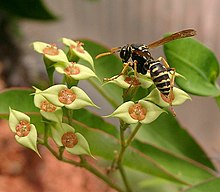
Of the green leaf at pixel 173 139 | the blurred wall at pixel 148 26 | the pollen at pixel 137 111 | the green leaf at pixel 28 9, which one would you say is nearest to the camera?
the pollen at pixel 137 111

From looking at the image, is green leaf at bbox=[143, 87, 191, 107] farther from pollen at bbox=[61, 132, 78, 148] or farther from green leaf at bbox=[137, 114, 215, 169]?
green leaf at bbox=[137, 114, 215, 169]

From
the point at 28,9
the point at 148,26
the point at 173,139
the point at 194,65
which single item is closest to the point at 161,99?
the point at 194,65

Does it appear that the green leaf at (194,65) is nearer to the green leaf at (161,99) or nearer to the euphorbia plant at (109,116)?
the euphorbia plant at (109,116)

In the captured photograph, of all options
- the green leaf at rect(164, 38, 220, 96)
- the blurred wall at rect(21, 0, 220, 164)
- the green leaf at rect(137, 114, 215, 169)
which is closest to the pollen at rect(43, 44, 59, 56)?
the green leaf at rect(164, 38, 220, 96)

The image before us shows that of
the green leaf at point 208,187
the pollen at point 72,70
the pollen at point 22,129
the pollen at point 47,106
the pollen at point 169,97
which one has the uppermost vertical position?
the pollen at point 72,70

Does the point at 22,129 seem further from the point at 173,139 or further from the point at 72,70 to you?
the point at 173,139

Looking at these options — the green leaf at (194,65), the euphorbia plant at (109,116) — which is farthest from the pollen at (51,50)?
the green leaf at (194,65)
